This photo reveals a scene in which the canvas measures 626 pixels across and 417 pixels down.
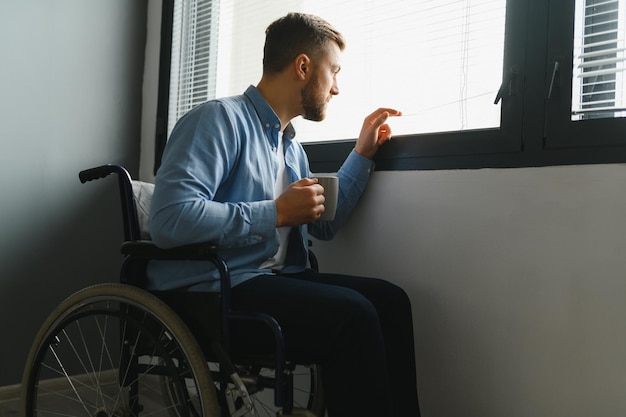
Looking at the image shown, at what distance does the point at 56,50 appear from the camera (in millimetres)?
2117

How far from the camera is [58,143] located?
2139mm

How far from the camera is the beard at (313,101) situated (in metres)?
1.50

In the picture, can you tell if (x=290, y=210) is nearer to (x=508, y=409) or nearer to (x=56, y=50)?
(x=508, y=409)

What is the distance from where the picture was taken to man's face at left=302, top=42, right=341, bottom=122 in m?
1.50

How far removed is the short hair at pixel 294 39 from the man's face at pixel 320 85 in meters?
0.02

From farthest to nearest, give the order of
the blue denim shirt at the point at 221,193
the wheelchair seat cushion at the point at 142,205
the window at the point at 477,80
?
the wheelchair seat cushion at the point at 142,205 < the window at the point at 477,80 < the blue denim shirt at the point at 221,193

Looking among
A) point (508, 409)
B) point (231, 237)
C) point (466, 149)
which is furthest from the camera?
point (466, 149)

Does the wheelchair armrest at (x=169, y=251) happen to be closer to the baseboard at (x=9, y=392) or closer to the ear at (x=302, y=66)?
the ear at (x=302, y=66)

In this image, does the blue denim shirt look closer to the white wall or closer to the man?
the man

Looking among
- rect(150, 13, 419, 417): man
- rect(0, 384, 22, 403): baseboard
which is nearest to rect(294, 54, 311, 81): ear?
rect(150, 13, 419, 417): man

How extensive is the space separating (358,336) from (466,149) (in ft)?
1.96

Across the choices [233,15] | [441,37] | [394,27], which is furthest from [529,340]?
[233,15]

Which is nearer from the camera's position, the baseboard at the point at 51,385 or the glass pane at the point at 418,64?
the glass pane at the point at 418,64

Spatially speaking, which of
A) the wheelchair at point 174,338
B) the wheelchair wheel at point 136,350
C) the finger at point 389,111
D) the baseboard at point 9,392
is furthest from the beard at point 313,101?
the baseboard at point 9,392
